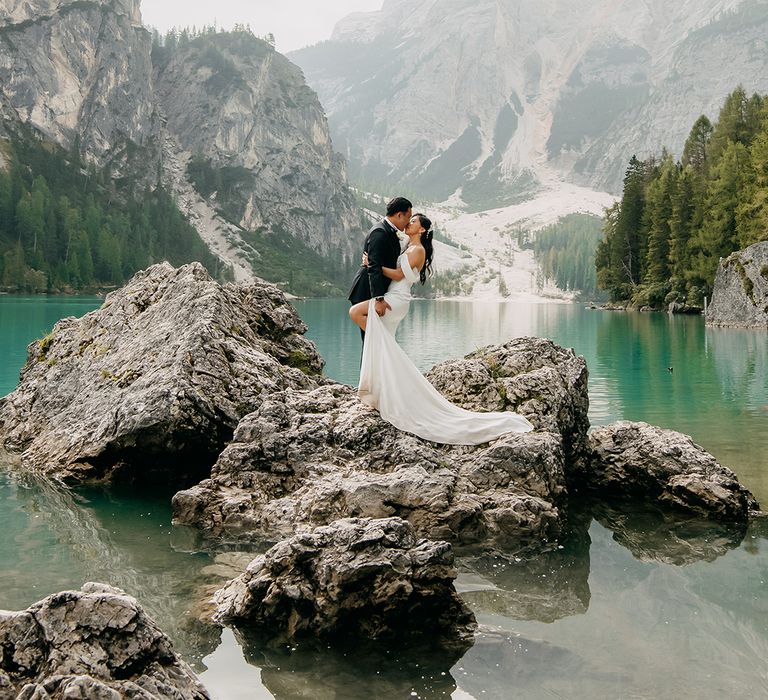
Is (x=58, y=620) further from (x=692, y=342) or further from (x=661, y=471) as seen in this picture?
(x=692, y=342)

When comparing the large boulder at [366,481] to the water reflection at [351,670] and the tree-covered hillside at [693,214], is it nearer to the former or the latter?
the water reflection at [351,670]

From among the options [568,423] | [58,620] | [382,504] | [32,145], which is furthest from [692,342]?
[32,145]

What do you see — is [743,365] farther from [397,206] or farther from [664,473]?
[397,206]

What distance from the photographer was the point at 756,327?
54.5 m

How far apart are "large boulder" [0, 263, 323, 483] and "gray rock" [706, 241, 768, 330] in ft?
161

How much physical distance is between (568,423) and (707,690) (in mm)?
6126

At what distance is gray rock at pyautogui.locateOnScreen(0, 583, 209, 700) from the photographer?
161 inches

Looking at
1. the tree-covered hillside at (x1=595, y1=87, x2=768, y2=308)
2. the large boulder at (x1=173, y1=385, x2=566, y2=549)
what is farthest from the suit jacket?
the tree-covered hillside at (x1=595, y1=87, x2=768, y2=308)

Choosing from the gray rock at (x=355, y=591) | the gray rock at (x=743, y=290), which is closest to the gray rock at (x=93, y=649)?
the gray rock at (x=355, y=591)

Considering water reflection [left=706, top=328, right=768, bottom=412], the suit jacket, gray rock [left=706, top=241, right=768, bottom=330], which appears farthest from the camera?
gray rock [left=706, top=241, right=768, bottom=330]

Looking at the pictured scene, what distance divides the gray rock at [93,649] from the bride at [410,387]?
5.85m

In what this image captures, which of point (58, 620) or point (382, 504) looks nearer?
point (58, 620)

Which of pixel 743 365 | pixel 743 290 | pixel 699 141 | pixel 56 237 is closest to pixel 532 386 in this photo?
pixel 743 365

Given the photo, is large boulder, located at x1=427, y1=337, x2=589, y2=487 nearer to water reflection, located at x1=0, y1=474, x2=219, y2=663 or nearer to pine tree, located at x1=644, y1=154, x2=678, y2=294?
water reflection, located at x1=0, y1=474, x2=219, y2=663
